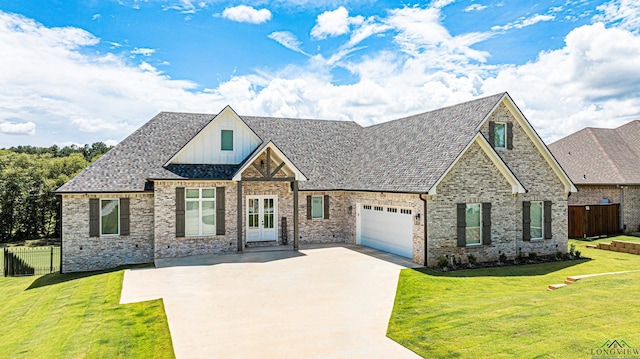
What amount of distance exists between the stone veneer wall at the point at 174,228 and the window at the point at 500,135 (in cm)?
1200

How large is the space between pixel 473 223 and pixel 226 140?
38.1 feet

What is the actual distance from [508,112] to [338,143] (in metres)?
10.2

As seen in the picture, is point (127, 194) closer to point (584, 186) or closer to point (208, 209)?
point (208, 209)

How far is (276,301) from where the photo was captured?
37.5 feet

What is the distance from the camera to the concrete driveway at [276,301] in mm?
8234

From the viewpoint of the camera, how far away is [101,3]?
16.3m

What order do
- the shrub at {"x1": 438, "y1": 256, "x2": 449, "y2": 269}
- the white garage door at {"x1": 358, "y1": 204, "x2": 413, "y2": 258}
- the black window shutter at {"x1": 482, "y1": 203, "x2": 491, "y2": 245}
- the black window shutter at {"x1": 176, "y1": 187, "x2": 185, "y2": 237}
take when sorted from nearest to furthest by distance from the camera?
the shrub at {"x1": 438, "y1": 256, "x2": 449, "y2": 269} < the black window shutter at {"x1": 482, "y1": 203, "x2": 491, "y2": 245} < the white garage door at {"x1": 358, "y1": 204, "x2": 413, "y2": 258} < the black window shutter at {"x1": 176, "y1": 187, "x2": 185, "y2": 237}

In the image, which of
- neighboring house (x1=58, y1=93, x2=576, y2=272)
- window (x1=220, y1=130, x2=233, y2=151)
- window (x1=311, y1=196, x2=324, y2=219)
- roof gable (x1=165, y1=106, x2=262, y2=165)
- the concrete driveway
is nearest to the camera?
the concrete driveway

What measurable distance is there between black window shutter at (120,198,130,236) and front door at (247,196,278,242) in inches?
213

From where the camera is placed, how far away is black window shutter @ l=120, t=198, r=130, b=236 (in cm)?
1767

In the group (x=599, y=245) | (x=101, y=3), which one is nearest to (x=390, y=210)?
(x=599, y=245)

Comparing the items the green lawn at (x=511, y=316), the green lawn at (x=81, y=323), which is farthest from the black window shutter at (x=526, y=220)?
the green lawn at (x=81, y=323)

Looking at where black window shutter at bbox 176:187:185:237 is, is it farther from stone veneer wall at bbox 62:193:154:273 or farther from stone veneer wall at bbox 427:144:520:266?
stone veneer wall at bbox 427:144:520:266

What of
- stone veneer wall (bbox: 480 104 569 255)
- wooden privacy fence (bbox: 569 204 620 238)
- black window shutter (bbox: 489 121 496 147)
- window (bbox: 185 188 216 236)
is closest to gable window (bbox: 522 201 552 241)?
stone veneer wall (bbox: 480 104 569 255)
